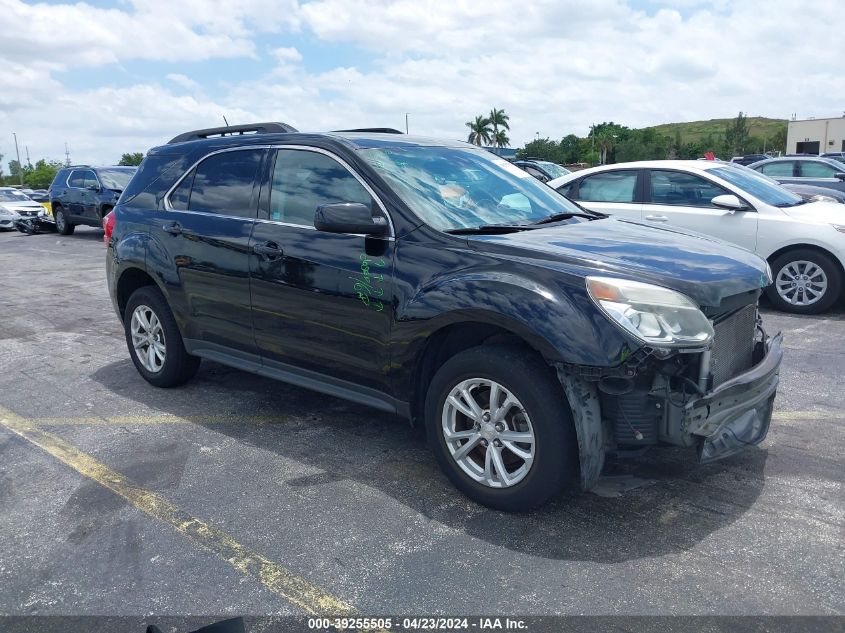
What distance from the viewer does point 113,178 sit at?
17703mm

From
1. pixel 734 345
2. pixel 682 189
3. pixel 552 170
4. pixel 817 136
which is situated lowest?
pixel 734 345

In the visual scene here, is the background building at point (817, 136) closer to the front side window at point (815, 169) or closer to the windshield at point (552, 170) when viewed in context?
the windshield at point (552, 170)

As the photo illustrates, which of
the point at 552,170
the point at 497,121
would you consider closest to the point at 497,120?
the point at 497,121

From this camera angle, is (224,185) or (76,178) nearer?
(224,185)

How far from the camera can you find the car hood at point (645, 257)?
3324 mm

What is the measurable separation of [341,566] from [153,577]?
0.78 metres

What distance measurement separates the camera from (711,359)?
10.9ft

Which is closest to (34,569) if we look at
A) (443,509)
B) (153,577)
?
(153,577)

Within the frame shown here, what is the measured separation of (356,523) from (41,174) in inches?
4093

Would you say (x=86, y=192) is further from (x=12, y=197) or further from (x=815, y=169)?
(x=815, y=169)

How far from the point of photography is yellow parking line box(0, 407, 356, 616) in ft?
9.53

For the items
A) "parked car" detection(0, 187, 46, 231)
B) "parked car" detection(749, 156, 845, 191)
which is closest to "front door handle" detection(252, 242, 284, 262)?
"parked car" detection(749, 156, 845, 191)

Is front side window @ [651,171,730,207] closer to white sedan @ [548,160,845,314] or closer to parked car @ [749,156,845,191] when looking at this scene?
white sedan @ [548,160,845,314]

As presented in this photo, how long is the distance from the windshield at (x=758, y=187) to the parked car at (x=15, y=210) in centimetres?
1913
